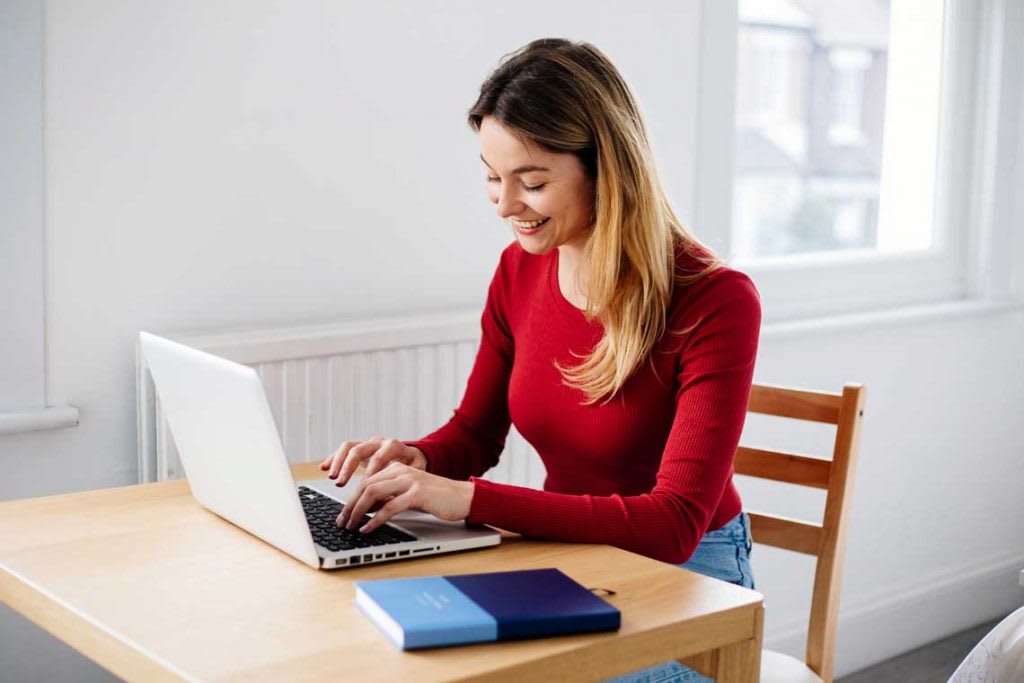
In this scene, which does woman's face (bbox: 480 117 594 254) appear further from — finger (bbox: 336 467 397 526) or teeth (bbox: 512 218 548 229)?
finger (bbox: 336 467 397 526)

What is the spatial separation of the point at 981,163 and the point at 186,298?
201 centimetres

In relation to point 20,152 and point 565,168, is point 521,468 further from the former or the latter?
point 20,152

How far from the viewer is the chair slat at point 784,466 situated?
1.81 metres

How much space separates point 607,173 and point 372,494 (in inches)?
19.4

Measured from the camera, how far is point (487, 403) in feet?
5.87

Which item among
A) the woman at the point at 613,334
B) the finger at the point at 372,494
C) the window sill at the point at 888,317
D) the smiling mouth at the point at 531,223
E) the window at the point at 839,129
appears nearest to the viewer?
the finger at the point at 372,494

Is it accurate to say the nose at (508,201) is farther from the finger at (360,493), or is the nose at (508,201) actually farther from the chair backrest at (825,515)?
the chair backrest at (825,515)

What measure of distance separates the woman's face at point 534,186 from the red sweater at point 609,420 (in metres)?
0.13

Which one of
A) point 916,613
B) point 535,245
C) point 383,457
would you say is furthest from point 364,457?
point 916,613

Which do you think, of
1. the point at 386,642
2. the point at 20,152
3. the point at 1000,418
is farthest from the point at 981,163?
the point at 386,642

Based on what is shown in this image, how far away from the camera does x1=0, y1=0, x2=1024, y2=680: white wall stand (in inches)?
70.0

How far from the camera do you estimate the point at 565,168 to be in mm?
1555

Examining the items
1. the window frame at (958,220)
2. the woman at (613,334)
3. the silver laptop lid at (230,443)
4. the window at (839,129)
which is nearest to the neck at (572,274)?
the woman at (613,334)

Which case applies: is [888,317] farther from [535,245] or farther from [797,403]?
[535,245]
